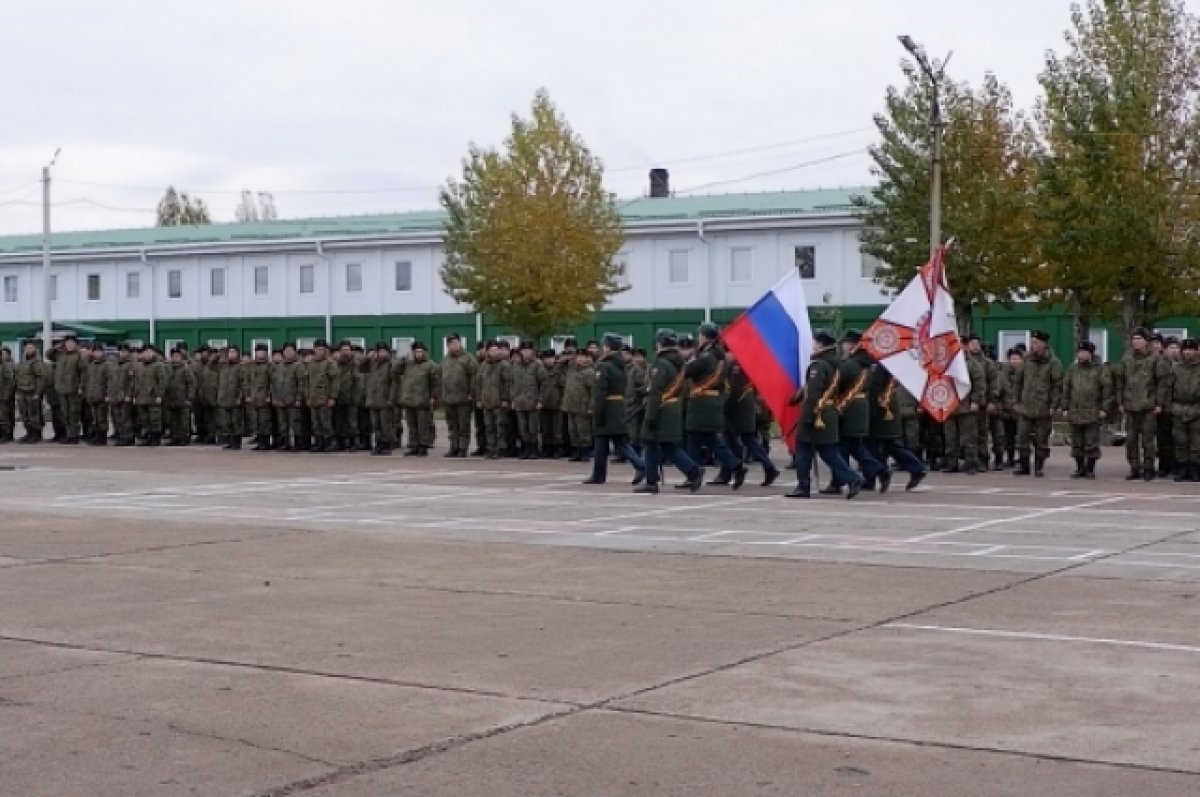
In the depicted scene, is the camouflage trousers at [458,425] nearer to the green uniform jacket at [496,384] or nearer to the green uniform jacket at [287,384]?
the green uniform jacket at [496,384]

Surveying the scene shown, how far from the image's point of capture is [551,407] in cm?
2856

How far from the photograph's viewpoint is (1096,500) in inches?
792

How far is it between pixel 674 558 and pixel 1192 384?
1147 centimetres

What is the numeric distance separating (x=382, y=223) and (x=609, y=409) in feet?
151

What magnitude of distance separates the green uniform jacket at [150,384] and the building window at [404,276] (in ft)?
91.1

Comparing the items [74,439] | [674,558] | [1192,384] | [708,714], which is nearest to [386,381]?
[74,439]

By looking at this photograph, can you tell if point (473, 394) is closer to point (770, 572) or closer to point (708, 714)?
point (770, 572)

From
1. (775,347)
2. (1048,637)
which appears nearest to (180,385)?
(775,347)

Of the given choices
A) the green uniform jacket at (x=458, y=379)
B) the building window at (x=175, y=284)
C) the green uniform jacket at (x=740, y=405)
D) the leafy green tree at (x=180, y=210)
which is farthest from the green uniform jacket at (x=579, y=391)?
the leafy green tree at (x=180, y=210)

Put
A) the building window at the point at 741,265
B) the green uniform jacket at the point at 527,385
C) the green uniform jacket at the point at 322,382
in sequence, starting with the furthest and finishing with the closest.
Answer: the building window at the point at 741,265 < the green uniform jacket at the point at 322,382 < the green uniform jacket at the point at 527,385

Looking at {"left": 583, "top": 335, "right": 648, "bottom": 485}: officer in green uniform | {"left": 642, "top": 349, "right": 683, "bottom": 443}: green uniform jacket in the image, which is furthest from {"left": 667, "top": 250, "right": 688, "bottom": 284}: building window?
{"left": 642, "top": 349, "right": 683, "bottom": 443}: green uniform jacket

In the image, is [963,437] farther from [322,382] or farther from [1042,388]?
[322,382]

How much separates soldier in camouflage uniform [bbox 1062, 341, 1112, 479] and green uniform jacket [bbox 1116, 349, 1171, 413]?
400mm

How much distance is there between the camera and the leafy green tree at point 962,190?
40156 millimetres
